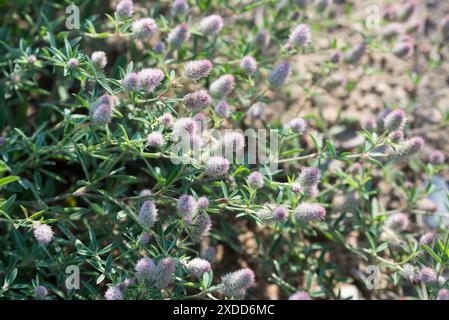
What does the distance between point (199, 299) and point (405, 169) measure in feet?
7.46

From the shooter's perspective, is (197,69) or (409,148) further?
(409,148)

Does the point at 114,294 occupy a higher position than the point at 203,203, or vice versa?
the point at 203,203

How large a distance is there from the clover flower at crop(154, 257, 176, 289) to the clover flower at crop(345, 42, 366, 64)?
7.25 ft

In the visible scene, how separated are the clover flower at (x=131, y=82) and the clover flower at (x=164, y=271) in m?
0.86

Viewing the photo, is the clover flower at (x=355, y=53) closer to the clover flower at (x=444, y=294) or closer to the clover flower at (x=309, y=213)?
the clover flower at (x=309, y=213)

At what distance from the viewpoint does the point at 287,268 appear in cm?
404

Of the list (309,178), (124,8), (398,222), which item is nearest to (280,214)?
(309,178)

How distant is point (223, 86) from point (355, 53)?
1.33 m

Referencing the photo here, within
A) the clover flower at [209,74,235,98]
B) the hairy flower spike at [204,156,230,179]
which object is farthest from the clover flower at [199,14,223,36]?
the hairy flower spike at [204,156,230,179]

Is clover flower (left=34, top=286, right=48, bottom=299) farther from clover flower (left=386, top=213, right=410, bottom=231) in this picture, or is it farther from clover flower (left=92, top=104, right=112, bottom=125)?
clover flower (left=386, top=213, right=410, bottom=231)

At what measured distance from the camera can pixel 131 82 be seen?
2.97 metres

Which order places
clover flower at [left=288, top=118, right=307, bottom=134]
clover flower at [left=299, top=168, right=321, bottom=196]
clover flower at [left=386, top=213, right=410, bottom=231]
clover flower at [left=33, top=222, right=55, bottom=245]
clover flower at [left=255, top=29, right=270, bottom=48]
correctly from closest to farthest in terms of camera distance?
1. clover flower at [left=33, top=222, right=55, bottom=245]
2. clover flower at [left=299, top=168, right=321, bottom=196]
3. clover flower at [left=288, top=118, right=307, bottom=134]
4. clover flower at [left=386, top=213, right=410, bottom=231]
5. clover flower at [left=255, top=29, right=270, bottom=48]

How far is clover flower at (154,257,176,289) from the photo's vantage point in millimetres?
2729

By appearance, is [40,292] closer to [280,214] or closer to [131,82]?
[131,82]
